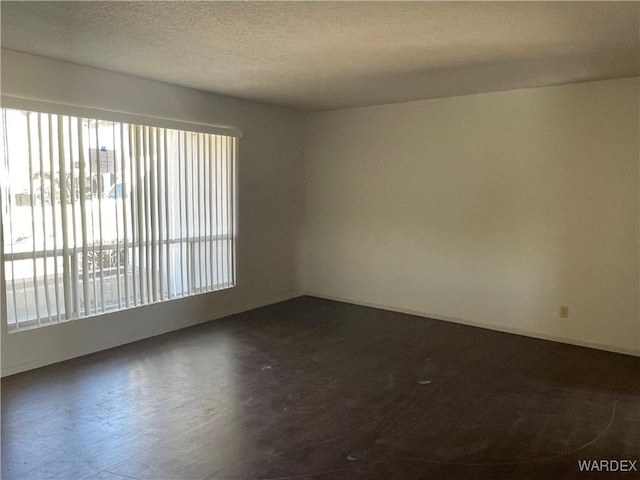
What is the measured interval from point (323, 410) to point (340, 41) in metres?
2.41

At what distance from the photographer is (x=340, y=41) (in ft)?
10.5

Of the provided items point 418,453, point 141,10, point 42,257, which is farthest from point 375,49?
point 42,257

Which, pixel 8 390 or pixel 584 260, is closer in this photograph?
pixel 8 390

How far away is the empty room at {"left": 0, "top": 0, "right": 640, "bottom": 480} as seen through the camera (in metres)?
2.78

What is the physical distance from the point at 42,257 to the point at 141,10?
7.20 feet

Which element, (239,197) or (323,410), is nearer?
(323,410)

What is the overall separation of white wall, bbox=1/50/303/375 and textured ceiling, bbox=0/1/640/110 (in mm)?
178

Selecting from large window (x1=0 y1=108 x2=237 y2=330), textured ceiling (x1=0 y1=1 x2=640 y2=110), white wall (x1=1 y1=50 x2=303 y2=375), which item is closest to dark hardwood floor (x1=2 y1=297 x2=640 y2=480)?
white wall (x1=1 y1=50 x2=303 y2=375)

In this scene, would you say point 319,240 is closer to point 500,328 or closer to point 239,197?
point 239,197

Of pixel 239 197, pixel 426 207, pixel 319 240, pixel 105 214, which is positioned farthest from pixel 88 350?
pixel 426 207

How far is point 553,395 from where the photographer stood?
349 centimetres

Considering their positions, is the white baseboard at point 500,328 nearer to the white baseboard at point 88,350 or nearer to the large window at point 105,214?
the white baseboard at point 88,350

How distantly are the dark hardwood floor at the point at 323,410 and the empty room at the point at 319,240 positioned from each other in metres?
0.02

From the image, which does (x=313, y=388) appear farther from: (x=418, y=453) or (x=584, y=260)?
(x=584, y=260)
